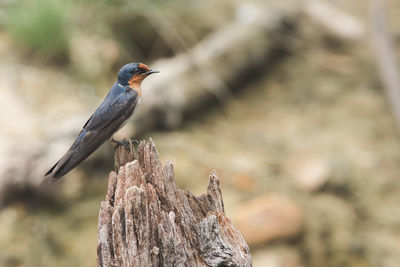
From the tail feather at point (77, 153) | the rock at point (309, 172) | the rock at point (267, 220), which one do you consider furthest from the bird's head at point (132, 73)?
the rock at point (309, 172)

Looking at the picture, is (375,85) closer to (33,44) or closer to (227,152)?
(227,152)

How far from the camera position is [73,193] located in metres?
5.61

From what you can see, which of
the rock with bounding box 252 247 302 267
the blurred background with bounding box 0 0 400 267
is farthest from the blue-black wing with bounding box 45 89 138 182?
the rock with bounding box 252 247 302 267

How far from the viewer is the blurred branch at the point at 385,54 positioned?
7277 mm

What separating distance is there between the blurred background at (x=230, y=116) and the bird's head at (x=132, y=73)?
2177 millimetres

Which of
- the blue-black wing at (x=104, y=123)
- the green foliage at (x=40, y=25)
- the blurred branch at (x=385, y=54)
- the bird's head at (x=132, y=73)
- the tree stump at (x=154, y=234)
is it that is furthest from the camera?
the blurred branch at (x=385, y=54)

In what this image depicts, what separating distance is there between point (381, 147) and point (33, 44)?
456cm

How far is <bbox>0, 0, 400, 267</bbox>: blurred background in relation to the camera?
17.4 ft

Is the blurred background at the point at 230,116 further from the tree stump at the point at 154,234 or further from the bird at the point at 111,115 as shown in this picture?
the tree stump at the point at 154,234

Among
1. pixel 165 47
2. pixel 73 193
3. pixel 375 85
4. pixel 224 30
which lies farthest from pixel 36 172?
pixel 375 85

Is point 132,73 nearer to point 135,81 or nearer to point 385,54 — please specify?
point 135,81

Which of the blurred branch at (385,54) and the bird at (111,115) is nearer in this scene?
the bird at (111,115)

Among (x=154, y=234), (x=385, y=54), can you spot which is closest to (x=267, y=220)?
(x=154, y=234)

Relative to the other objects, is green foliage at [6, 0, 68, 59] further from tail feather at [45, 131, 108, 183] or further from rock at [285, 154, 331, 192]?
tail feather at [45, 131, 108, 183]
